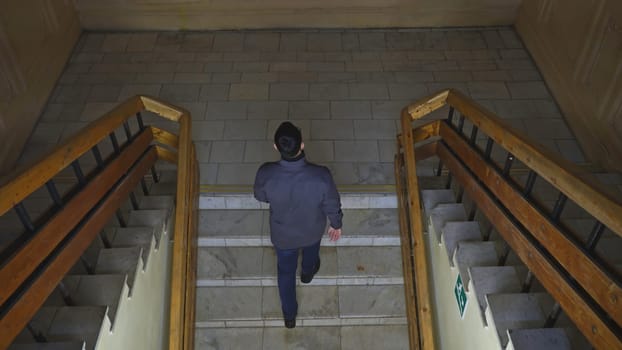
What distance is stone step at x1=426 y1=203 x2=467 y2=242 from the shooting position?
3426 millimetres

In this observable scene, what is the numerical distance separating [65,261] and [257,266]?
154cm

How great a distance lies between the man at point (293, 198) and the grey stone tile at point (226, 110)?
211 cm

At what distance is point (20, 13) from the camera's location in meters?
4.66

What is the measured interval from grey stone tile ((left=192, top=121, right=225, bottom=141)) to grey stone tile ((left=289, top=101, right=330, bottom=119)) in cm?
71

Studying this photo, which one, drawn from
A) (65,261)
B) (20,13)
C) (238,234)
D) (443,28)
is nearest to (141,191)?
(238,234)

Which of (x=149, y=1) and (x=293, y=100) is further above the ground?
(x=149, y=1)

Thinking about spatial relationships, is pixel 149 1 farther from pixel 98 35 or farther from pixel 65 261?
pixel 65 261

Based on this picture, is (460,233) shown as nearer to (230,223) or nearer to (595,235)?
(595,235)

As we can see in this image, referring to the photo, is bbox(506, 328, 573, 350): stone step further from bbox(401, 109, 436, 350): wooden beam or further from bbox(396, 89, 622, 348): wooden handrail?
Result: bbox(401, 109, 436, 350): wooden beam

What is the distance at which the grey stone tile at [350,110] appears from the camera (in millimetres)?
4844

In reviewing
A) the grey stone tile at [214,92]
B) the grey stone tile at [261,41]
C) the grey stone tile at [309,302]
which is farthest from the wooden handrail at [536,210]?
the grey stone tile at [261,41]

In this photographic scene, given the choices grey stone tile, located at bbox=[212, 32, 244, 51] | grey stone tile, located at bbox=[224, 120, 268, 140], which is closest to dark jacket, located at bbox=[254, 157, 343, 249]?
grey stone tile, located at bbox=[224, 120, 268, 140]

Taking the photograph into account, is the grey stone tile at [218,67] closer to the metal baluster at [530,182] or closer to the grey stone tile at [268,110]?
the grey stone tile at [268,110]

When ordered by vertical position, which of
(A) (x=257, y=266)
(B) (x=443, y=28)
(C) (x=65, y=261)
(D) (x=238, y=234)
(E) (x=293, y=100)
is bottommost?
(C) (x=65, y=261)
